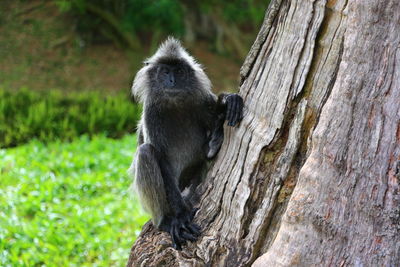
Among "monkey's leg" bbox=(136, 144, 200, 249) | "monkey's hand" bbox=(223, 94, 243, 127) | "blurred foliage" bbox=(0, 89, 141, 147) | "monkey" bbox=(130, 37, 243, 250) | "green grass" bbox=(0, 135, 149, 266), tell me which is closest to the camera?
"monkey's hand" bbox=(223, 94, 243, 127)

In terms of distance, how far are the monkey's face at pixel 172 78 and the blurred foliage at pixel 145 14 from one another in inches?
290

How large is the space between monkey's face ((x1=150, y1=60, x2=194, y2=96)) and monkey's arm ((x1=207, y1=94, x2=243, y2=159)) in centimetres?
33

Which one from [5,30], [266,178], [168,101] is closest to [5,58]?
[5,30]

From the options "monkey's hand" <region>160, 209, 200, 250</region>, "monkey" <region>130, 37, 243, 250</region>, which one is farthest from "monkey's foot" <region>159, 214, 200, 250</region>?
"monkey" <region>130, 37, 243, 250</region>

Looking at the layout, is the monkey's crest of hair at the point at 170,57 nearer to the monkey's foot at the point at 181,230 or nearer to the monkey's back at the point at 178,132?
the monkey's back at the point at 178,132

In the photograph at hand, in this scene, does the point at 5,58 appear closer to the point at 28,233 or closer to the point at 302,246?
the point at 28,233

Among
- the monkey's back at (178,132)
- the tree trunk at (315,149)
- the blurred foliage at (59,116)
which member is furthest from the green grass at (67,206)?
the tree trunk at (315,149)

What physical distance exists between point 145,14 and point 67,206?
652 cm

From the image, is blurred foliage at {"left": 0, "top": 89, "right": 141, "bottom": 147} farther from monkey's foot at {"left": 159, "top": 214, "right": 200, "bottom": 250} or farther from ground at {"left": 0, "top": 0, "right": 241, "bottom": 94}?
monkey's foot at {"left": 159, "top": 214, "right": 200, "bottom": 250}

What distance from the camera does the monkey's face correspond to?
4.21m

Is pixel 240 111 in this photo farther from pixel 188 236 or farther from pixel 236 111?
pixel 188 236

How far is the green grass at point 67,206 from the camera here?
16.6ft

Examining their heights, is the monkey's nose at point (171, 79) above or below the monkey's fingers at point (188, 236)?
above

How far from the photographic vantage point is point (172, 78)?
13.9 feet
